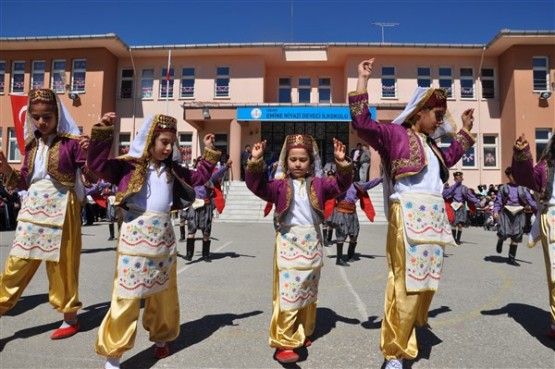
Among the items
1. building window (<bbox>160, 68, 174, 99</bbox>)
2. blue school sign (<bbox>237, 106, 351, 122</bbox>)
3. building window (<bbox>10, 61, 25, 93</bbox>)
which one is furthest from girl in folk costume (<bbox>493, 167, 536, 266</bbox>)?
building window (<bbox>10, 61, 25, 93</bbox>)

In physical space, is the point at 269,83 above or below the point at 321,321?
above

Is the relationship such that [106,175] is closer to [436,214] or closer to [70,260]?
[70,260]

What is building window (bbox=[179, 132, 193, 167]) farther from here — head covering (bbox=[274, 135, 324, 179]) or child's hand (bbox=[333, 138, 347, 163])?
child's hand (bbox=[333, 138, 347, 163])

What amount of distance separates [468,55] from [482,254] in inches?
665

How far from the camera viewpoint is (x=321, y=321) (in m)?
4.42

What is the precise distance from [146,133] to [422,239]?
7.86 feet

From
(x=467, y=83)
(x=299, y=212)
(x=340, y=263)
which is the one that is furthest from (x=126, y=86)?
(x=299, y=212)

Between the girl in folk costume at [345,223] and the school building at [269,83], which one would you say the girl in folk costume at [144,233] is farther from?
the school building at [269,83]

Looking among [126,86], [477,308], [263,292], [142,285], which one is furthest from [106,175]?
[126,86]

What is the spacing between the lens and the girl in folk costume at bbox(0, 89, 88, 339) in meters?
3.85

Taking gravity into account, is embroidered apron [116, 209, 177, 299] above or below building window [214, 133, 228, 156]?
below

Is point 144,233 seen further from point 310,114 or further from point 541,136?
point 541,136

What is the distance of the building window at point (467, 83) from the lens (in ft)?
75.6

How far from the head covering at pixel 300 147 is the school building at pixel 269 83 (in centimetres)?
1712
